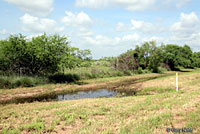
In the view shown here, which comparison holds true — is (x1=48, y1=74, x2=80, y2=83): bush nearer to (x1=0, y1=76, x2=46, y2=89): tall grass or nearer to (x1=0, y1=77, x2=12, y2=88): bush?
(x1=0, y1=76, x2=46, y2=89): tall grass

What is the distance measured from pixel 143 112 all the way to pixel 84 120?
8.36ft

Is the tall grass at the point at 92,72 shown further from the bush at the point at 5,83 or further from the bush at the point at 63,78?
the bush at the point at 5,83

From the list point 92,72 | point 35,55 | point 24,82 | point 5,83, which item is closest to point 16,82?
point 24,82

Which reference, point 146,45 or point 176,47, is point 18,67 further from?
point 176,47

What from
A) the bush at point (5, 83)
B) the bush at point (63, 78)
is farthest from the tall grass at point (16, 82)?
the bush at point (63, 78)

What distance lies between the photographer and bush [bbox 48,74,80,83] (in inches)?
895

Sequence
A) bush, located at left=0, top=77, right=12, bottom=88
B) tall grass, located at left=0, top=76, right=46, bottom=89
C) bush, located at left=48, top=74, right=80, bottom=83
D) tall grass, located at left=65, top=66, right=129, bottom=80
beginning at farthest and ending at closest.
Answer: tall grass, located at left=65, top=66, right=129, bottom=80 < bush, located at left=48, top=74, right=80, bottom=83 < tall grass, located at left=0, top=76, right=46, bottom=89 < bush, located at left=0, top=77, right=12, bottom=88

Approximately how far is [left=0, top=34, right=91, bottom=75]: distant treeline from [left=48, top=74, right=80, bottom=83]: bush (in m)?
0.79

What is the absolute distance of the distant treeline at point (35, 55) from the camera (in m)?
19.6

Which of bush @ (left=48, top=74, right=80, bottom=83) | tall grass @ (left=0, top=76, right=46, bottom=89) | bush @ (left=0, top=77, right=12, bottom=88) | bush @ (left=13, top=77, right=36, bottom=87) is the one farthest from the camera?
bush @ (left=48, top=74, right=80, bottom=83)

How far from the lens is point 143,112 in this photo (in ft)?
23.6

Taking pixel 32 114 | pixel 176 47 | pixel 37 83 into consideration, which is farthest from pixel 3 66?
pixel 176 47

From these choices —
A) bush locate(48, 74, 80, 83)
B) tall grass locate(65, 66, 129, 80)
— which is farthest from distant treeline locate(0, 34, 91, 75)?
tall grass locate(65, 66, 129, 80)

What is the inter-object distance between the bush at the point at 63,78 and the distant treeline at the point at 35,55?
788 millimetres
